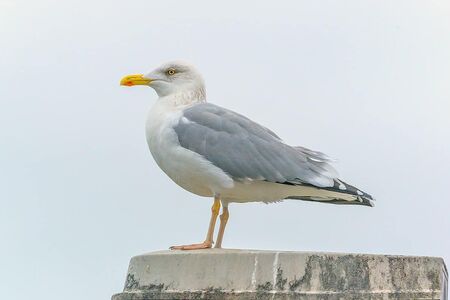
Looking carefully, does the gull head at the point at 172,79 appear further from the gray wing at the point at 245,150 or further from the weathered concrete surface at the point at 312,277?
the weathered concrete surface at the point at 312,277

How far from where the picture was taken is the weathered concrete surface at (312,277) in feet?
27.9

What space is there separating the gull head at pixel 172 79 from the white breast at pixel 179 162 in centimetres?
51

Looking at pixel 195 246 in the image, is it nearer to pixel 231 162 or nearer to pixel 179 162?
pixel 179 162

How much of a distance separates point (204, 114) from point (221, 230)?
1323 mm

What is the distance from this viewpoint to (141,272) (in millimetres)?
9359

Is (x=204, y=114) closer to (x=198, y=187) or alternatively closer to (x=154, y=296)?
(x=198, y=187)

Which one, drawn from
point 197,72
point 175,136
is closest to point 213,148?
point 175,136

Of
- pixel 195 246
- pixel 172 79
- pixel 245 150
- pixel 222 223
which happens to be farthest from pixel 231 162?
pixel 172 79

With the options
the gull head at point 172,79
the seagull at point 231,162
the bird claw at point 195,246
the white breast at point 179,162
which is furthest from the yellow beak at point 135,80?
the bird claw at point 195,246

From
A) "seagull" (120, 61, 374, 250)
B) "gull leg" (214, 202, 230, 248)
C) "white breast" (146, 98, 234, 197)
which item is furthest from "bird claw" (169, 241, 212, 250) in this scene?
"white breast" (146, 98, 234, 197)

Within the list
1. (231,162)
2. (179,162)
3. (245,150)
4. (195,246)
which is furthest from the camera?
(245,150)

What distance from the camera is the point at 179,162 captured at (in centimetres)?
1092

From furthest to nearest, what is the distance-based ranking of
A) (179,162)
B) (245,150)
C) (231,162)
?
(245,150) < (231,162) < (179,162)

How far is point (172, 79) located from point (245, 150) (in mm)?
1409
